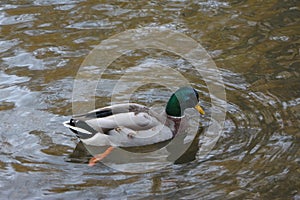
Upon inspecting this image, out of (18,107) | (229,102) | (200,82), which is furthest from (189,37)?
(18,107)

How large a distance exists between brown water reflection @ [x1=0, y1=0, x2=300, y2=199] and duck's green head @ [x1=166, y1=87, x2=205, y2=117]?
282 millimetres

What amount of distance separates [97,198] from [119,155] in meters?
0.97

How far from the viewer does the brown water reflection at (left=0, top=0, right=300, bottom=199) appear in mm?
6246

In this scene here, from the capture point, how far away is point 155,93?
7984 mm

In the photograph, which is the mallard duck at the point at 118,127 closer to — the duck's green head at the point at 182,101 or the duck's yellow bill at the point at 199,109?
the duck's green head at the point at 182,101

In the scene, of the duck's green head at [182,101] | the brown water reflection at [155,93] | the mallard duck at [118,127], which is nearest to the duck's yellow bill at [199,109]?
the duck's green head at [182,101]

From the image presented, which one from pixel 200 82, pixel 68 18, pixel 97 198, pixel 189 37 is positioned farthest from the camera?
pixel 68 18

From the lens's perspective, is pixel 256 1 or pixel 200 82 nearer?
pixel 200 82

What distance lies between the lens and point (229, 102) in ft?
25.2

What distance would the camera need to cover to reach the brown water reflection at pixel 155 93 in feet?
20.5

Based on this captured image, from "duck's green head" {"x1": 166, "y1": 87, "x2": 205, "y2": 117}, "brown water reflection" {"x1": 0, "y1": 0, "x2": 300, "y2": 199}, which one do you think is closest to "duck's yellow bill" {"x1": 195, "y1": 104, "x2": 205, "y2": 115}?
"duck's green head" {"x1": 166, "y1": 87, "x2": 205, "y2": 117}

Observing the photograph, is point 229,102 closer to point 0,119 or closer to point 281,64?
point 281,64

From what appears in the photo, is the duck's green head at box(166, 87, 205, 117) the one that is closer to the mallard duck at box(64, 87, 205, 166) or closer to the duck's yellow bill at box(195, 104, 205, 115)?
the duck's yellow bill at box(195, 104, 205, 115)

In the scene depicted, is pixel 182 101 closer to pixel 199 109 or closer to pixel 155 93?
pixel 199 109
